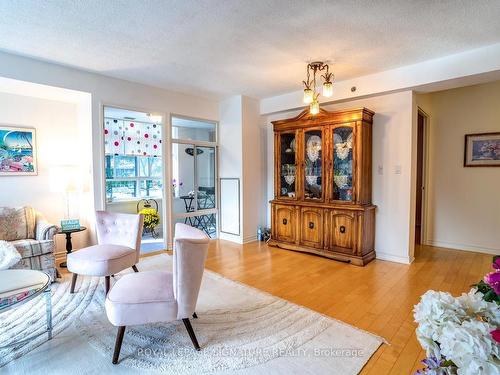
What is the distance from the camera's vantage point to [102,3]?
2.21 m

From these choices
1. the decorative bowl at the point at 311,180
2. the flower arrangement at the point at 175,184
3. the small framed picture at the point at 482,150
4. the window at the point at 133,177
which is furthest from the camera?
the window at the point at 133,177

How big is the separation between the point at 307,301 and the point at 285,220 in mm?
1986

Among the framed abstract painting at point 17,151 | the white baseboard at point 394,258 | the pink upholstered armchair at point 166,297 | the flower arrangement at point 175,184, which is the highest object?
the framed abstract painting at point 17,151

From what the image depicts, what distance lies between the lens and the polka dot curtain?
4.54 meters

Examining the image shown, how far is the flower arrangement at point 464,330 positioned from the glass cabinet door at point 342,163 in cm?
331

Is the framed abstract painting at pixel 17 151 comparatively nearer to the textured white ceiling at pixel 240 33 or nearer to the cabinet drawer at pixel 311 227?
the textured white ceiling at pixel 240 33

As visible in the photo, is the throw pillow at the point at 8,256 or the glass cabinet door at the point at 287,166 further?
the glass cabinet door at the point at 287,166

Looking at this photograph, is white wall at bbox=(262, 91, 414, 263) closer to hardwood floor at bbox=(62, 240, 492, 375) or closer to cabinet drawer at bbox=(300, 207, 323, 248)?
hardwood floor at bbox=(62, 240, 492, 375)

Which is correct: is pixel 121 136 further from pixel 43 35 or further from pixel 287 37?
pixel 287 37

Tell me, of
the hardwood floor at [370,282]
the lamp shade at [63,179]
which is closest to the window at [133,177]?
the lamp shade at [63,179]

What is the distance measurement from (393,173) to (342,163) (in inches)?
27.0

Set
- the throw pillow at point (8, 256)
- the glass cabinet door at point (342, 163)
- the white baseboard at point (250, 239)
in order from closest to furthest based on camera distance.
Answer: the throw pillow at point (8, 256) → the glass cabinet door at point (342, 163) → the white baseboard at point (250, 239)

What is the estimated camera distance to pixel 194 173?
506cm

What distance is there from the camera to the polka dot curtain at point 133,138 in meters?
4.54
